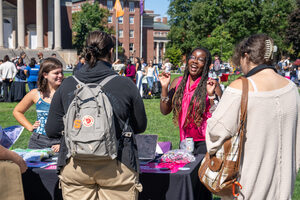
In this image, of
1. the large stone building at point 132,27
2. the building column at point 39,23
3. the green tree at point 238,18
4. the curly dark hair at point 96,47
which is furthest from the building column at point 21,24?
the curly dark hair at point 96,47

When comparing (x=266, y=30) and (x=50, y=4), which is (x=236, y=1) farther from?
(x=50, y=4)

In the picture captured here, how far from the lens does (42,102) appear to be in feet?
15.7

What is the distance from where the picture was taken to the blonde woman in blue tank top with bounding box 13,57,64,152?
471 centimetres

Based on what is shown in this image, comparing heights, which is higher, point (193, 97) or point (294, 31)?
point (294, 31)

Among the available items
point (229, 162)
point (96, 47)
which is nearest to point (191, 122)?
point (229, 162)

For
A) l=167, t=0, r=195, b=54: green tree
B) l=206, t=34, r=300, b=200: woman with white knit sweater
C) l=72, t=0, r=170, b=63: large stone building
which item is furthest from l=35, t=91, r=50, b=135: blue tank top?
l=72, t=0, r=170, b=63: large stone building

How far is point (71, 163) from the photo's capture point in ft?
9.88

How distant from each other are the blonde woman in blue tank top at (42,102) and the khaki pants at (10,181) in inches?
71.3

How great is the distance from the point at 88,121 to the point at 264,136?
1.28m

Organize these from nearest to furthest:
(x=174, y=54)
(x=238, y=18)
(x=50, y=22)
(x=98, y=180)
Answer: (x=98, y=180), (x=238, y=18), (x=50, y=22), (x=174, y=54)

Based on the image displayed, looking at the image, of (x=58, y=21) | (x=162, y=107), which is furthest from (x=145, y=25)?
(x=162, y=107)

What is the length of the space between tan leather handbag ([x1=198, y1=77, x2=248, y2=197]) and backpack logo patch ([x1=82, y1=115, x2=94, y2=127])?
3.10 feet

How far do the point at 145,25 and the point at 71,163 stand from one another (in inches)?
3782

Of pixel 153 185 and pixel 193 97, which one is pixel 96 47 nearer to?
pixel 153 185
